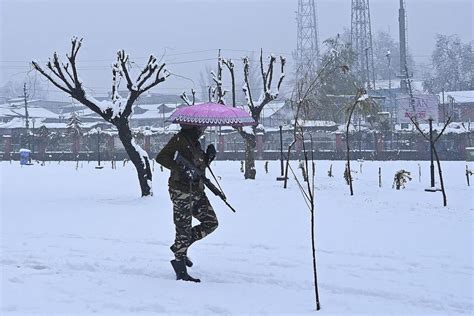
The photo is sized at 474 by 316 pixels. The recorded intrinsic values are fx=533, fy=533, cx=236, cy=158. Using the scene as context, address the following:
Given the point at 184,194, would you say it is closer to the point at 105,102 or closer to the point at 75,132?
the point at 105,102

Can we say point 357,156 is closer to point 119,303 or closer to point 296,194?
point 296,194

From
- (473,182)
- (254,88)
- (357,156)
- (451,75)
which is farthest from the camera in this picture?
(254,88)

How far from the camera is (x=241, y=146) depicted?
4056 centimetres

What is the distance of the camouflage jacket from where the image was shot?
536 cm

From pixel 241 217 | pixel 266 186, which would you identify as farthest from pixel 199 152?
pixel 266 186

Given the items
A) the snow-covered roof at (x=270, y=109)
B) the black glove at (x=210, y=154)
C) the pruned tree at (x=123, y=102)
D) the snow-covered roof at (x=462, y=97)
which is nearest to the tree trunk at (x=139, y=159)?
the pruned tree at (x=123, y=102)

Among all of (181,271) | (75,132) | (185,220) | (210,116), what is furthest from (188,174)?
(75,132)

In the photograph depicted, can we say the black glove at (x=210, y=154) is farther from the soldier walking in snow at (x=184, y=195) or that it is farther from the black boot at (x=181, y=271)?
the black boot at (x=181, y=271)

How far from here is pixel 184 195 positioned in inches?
212

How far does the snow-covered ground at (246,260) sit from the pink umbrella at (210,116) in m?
1.62

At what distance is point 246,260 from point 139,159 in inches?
298

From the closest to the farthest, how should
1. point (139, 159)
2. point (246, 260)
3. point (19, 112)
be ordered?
point (246, 260) → point (139, 159) → point (19, 112)

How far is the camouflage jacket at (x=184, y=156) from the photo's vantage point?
5355 mm

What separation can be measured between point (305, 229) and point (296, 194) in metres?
5.48
